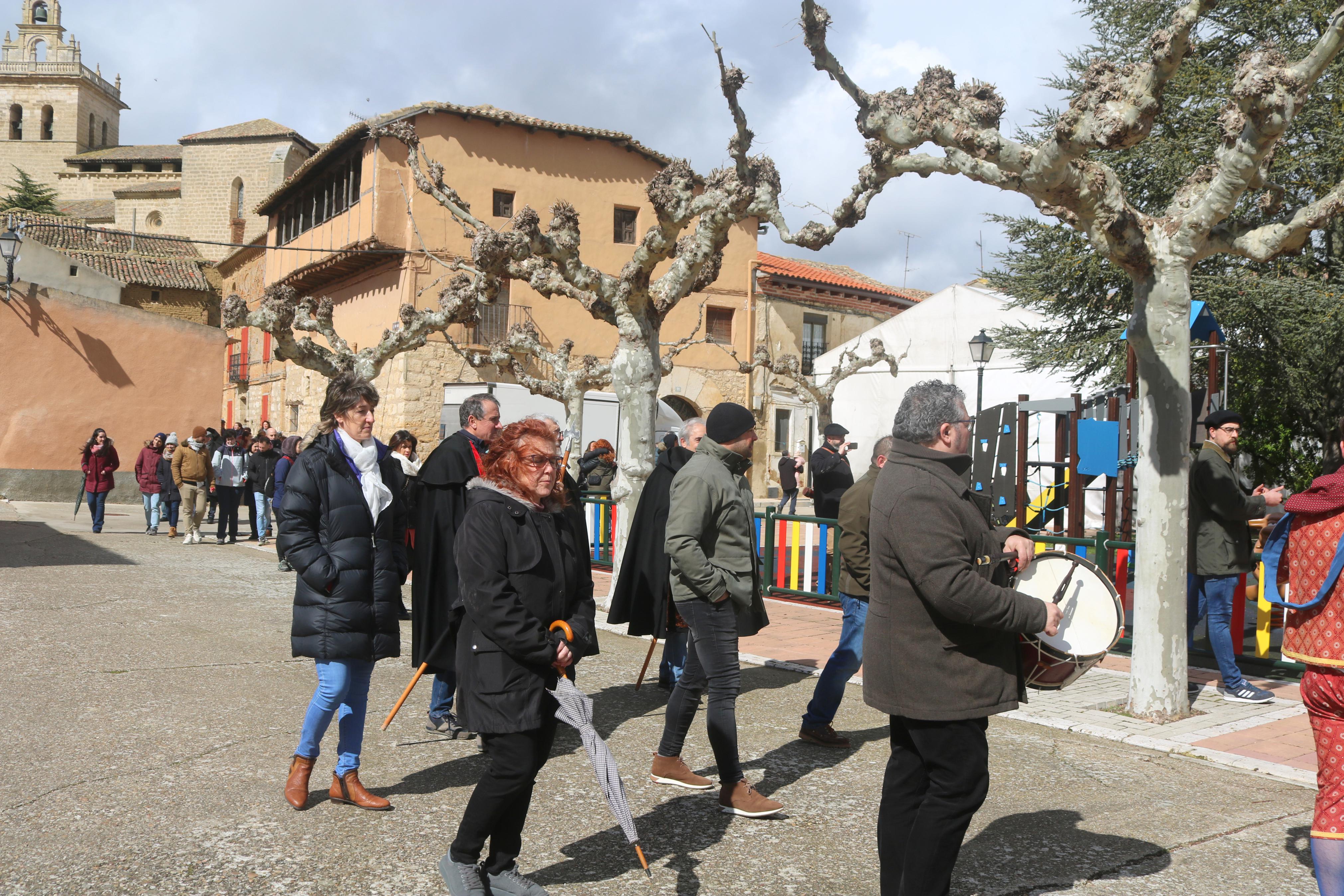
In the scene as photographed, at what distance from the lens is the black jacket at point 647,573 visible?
20.4 ft

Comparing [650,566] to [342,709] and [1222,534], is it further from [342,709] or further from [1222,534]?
[1222,534]

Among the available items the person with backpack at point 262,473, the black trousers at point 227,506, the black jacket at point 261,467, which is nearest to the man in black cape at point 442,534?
the person with backpack at point 262,473

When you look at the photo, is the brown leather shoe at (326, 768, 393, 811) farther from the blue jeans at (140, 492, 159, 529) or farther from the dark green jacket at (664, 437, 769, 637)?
the blue jeans at (140, 492, 159, 529)

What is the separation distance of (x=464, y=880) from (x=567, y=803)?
1.40 meters

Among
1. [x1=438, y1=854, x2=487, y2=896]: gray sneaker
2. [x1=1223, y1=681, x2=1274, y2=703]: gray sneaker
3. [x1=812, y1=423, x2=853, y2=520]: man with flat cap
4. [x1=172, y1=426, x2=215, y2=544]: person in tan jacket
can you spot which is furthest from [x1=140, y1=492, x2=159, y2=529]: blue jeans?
[x1=438, y1=854, x2=487, y2=896]: gray sneaker

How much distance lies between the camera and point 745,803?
4.63 m

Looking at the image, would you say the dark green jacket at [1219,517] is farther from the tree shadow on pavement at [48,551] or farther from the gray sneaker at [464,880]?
the tree shadow on pavement at [48,551]

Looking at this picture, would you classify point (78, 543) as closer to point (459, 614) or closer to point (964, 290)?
point (459, 614)

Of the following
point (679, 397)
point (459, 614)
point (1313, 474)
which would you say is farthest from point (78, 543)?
point (679, 397)

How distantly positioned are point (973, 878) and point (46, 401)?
86.5 ft

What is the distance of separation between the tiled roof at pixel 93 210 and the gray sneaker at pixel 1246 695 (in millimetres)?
67339

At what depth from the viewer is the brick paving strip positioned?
5773mm

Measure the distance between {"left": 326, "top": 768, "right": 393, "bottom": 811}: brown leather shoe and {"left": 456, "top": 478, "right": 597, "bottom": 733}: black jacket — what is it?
127 cm

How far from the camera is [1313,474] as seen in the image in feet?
47.4
